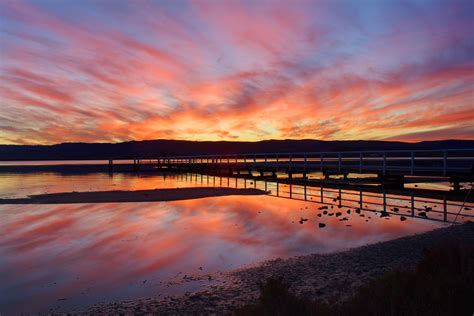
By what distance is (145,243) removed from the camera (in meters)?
13.1

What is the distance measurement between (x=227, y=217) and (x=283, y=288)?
13186 millimetres

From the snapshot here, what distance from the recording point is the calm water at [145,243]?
8945mm

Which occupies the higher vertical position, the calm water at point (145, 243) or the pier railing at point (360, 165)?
the pier railing at point (360, 165)

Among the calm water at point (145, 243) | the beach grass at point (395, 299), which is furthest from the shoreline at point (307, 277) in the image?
the beach grass at point (395, 299)

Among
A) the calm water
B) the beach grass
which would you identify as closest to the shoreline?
the calm water

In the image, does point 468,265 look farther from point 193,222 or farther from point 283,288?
point 193,222

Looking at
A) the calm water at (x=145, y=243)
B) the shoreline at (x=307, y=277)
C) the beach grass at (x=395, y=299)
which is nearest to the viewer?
the beach grass at (x=395, y=299)

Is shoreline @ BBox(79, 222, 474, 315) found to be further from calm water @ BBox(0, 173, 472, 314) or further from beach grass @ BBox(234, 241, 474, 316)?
beach grass @ BBox(234, 241, 474, 316)

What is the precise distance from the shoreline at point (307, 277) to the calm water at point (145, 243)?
585 mm

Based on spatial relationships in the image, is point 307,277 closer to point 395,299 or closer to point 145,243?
point 395,299

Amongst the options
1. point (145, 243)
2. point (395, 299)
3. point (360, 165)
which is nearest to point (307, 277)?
point (395, 299)

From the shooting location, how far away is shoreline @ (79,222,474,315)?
25.0ft

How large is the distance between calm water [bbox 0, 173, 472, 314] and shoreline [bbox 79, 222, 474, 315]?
1.92 ft

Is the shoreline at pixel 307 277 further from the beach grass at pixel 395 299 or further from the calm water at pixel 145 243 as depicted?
the beach grass at pixel 395 299
